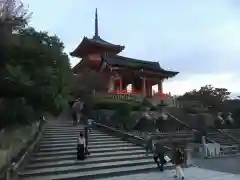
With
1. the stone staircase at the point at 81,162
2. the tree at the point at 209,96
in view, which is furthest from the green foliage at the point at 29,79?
the tree at the point at 209,96

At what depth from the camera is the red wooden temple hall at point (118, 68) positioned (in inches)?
1282

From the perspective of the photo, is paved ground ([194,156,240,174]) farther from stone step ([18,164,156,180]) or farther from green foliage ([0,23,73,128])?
green foliage ([0,23,73,128])

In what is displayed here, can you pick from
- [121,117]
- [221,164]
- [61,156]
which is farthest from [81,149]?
[121,117]

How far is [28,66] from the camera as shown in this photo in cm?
833

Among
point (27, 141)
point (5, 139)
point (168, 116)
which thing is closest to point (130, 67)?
point (168, 116)

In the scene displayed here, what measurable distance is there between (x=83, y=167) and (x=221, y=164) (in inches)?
274

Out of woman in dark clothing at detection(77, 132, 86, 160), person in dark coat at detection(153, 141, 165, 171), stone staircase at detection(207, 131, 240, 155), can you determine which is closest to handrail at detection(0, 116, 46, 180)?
woman in dark clothing at detection(77, 132, 86, 160)

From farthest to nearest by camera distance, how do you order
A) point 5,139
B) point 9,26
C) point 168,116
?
point 168,116 < point 5,139 < point 9,26

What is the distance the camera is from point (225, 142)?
2059cm

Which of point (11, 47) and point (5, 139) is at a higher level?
point (11, 47)

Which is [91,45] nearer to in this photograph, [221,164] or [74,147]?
[74,147]

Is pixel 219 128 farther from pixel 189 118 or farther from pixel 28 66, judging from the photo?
pixel 28 66

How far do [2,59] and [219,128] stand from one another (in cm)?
2088

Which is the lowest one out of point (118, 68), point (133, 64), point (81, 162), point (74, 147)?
point (81, 162)
